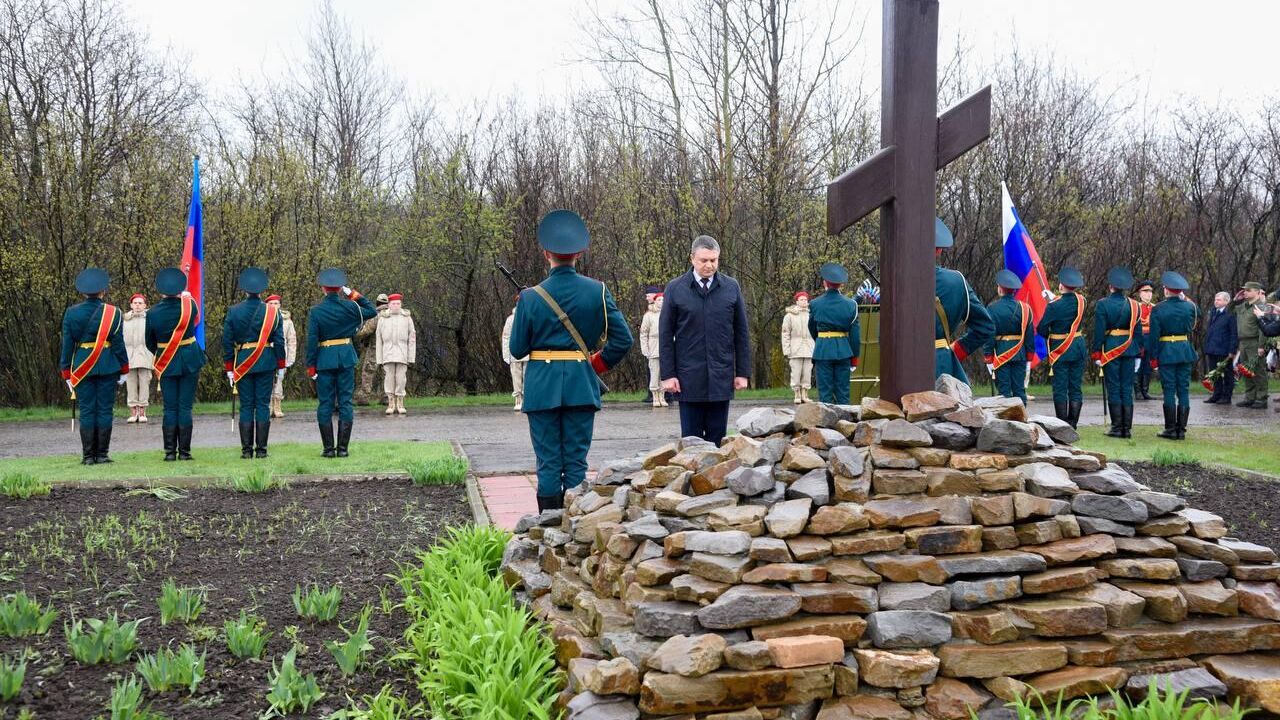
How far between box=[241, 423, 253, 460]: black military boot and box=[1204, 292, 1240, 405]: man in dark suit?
17.5 metres

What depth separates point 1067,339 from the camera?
12930 mm

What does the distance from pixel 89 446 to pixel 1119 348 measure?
12435mm

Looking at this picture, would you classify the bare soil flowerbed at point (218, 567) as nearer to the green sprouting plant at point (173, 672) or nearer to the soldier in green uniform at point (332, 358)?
the green sprouting plant at point (173, 672)

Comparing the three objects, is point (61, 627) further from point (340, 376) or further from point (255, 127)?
point (255, 127)

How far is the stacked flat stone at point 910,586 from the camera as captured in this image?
3.41 metres

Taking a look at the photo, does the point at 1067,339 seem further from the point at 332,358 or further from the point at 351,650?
the point at 351,650

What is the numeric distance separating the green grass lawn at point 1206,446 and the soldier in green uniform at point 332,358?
8380 millimetres

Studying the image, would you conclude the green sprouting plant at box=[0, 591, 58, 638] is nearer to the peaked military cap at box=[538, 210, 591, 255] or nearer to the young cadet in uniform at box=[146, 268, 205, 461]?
the peaked military cap at box=[538, 210, 591, 255]

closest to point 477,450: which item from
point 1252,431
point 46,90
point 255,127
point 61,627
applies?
point 61,627

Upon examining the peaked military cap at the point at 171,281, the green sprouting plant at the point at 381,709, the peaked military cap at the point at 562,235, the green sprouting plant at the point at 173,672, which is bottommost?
the green sprouting plant at the point at 381,709

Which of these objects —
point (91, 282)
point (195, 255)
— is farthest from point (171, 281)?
point (91, 282)

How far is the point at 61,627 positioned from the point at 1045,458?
4.59 metres

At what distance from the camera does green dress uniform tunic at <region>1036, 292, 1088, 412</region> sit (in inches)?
507

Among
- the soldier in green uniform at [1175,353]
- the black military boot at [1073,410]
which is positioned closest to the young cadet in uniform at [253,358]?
the black military boot at [1073,410]
